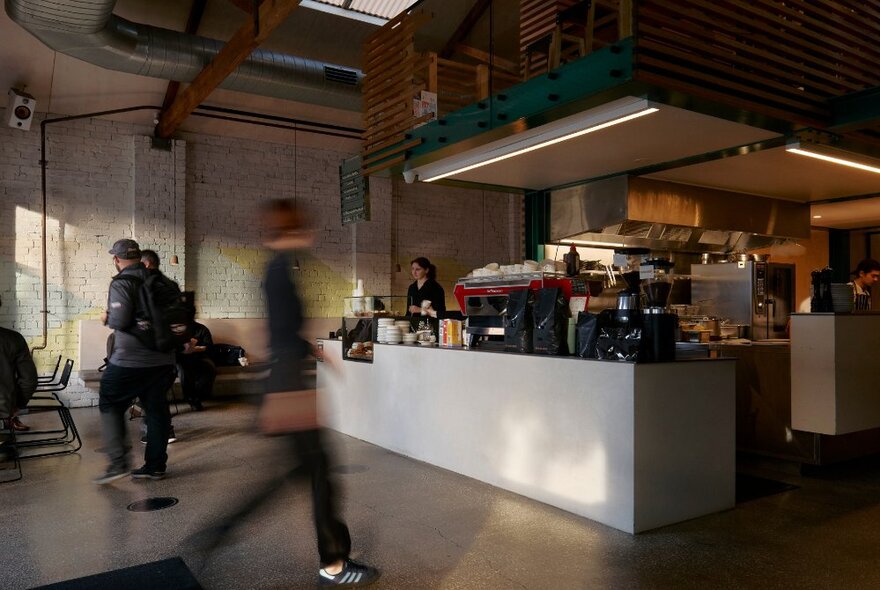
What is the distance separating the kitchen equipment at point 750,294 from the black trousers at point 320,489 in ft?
17.9

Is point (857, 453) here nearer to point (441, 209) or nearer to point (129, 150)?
point (441, 209)

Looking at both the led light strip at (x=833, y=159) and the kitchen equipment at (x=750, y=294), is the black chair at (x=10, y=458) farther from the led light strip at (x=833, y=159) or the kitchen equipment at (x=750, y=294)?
the kitchen equipment at (x=750, y=294)

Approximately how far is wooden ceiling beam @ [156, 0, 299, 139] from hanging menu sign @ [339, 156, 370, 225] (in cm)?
153

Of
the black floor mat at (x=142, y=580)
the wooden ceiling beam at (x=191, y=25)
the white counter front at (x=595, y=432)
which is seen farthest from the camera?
the wooden ceiling beam at (x=191, y=25)

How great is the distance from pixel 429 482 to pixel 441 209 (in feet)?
24.6

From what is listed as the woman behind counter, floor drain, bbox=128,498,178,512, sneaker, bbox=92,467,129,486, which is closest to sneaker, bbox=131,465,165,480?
sneaker, bbox=92,467,129,486

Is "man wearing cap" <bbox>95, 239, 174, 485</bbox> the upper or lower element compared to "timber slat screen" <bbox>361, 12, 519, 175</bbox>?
lower

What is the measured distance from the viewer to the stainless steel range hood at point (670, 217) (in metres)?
6.64

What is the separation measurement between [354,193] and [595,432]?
4285 mm

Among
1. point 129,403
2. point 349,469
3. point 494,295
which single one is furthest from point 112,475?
point 494,295

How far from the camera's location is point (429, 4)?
8.62 m

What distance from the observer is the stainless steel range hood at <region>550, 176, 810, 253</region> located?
6645 millimetres

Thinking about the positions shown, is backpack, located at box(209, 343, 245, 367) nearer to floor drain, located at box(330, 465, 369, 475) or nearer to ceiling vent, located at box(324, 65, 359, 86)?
ceiling vent, located at box(324, 65, 359, 86)

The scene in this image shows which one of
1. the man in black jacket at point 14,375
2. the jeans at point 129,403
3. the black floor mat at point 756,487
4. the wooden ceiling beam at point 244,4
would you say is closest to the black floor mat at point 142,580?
the jeans at point 129,403
